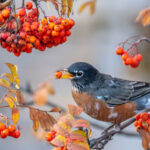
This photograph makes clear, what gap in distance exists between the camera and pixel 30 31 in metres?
2.12

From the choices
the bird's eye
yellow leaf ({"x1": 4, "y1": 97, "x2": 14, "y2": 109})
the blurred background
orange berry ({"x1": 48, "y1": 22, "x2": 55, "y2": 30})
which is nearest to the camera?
yellow leaf ({"x1": 4, "y1": 97, "x2": 14, "y2": 109})

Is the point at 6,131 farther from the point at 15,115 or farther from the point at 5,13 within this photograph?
the point at 5,13

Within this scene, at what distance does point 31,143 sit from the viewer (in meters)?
6.38

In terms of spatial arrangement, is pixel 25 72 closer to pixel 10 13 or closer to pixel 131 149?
pixel 131 149

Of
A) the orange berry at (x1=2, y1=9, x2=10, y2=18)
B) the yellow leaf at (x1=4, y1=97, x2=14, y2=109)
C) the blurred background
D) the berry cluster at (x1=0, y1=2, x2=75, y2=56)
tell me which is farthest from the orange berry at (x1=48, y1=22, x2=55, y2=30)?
the blurred background

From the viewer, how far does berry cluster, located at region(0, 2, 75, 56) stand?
6.79ft

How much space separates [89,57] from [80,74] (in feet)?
13.4

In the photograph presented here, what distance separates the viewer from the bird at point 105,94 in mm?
3154

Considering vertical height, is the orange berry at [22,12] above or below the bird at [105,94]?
above

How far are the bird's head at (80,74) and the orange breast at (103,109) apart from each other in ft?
0.39

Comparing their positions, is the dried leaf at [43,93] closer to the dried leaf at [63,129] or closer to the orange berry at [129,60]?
the orange berry at [129,60]

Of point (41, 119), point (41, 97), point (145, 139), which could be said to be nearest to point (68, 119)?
point (41, 119)

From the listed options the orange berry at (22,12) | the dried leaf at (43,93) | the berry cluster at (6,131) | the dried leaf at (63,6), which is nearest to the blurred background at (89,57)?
the dried leaf at (43,93)

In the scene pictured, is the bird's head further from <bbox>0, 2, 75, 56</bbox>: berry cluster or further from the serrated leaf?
the serrated leaf
